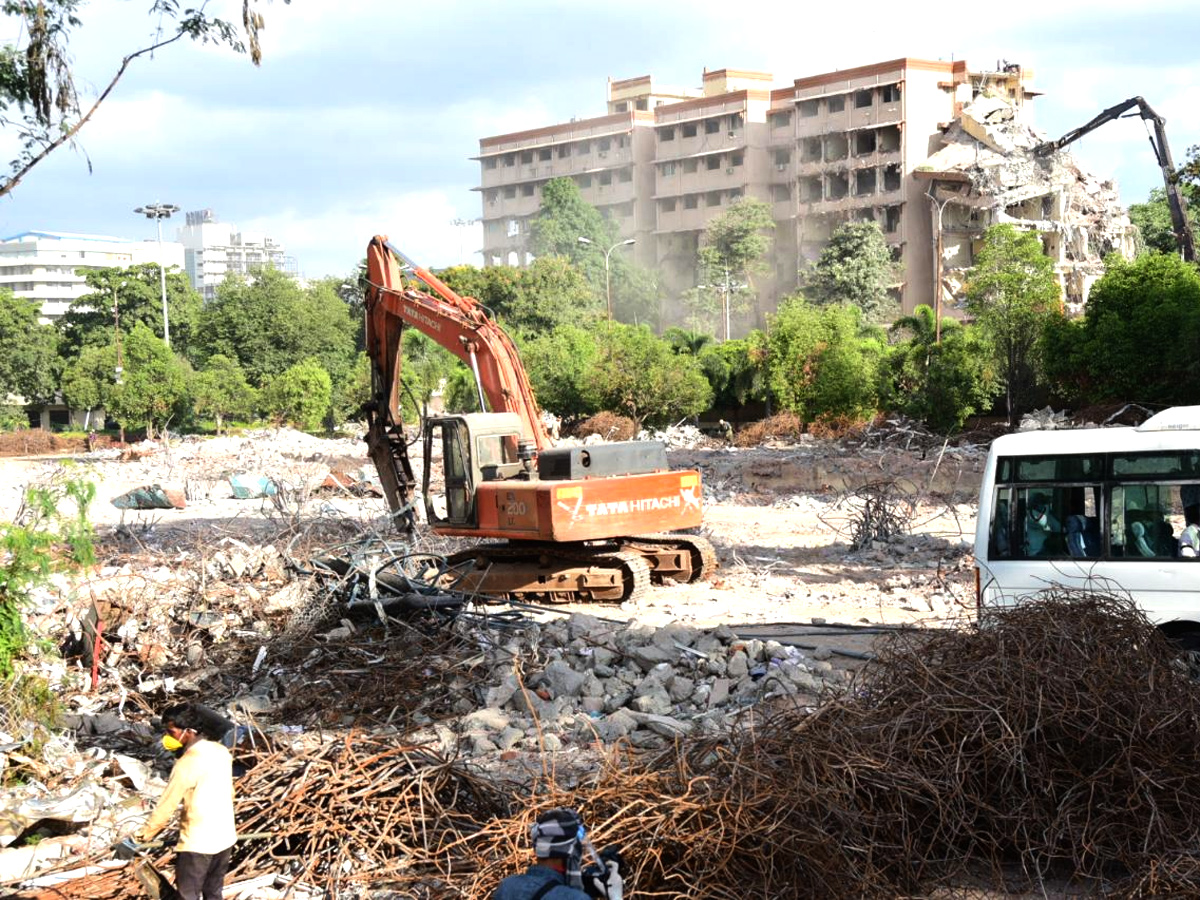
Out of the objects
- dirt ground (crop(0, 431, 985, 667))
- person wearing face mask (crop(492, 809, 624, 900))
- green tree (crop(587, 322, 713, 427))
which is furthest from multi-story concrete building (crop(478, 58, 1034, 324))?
person wearing face mask (crop(492, 809, 624, 900))

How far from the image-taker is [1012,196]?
69.1m

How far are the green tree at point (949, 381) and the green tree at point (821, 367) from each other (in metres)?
1.50

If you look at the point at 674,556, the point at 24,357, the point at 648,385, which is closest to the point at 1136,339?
the point at 648,385

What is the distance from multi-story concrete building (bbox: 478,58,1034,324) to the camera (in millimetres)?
73438

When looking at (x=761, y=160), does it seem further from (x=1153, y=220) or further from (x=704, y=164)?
(x=1153, y=220)

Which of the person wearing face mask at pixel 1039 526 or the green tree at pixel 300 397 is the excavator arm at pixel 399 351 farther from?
the green tree at pixel 300 397

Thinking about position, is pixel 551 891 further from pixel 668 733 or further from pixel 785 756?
pixel 668 733

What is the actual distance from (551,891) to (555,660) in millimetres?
7240

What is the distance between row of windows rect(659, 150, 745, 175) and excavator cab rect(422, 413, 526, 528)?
69.8 metres

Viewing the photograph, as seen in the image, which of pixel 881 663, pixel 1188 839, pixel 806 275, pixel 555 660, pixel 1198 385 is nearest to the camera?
pixel 1188 839

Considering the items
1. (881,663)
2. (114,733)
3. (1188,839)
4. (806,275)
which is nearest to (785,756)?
(881,663)

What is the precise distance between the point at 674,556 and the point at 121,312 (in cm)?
7215

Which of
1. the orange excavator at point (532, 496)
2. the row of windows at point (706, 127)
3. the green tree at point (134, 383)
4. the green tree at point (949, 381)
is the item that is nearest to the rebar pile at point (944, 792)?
the orange excavator at point (532, 496)

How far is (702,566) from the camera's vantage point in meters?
17.7
